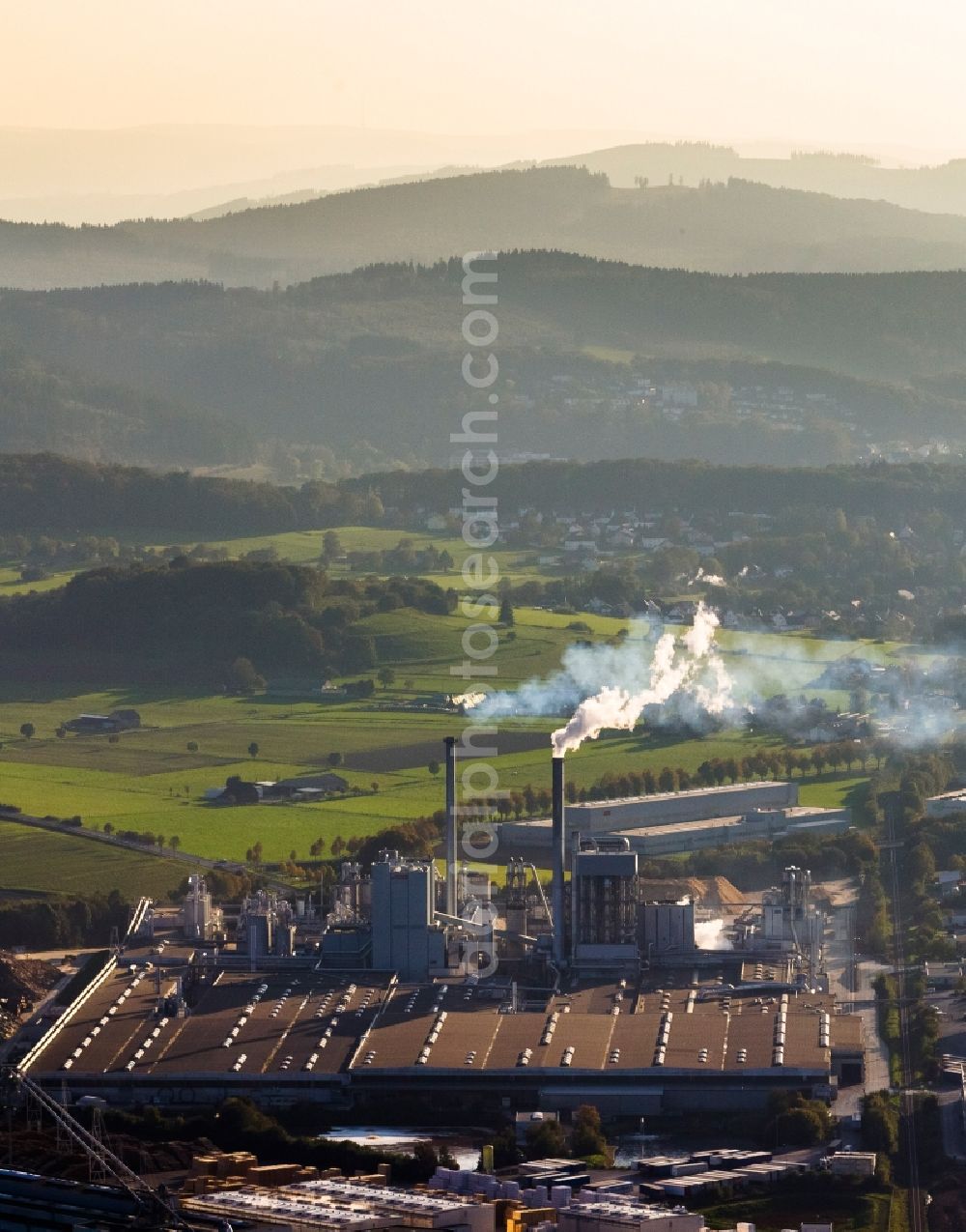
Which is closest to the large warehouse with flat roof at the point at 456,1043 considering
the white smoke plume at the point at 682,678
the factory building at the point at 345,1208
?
the factory building at the point at 345,1208

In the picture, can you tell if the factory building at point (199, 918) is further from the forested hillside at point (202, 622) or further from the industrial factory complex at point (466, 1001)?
the forested hillside at point (202, 622)

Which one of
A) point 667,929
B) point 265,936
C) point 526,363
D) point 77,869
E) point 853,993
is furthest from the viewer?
point 526,363

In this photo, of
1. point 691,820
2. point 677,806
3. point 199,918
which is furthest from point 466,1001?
point 677,806

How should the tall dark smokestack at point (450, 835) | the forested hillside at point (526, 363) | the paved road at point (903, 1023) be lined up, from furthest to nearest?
the forested hillside at point (526, 363), the tall dark smokestack at point (450, 835), the paved road at point (903, 1023)

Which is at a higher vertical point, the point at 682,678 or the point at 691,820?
the point at 691,820

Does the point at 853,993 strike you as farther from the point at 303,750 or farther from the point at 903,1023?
the point at 303,750

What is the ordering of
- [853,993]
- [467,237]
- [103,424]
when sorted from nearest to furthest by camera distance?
[853,993] → [103,424] → [467,237]
